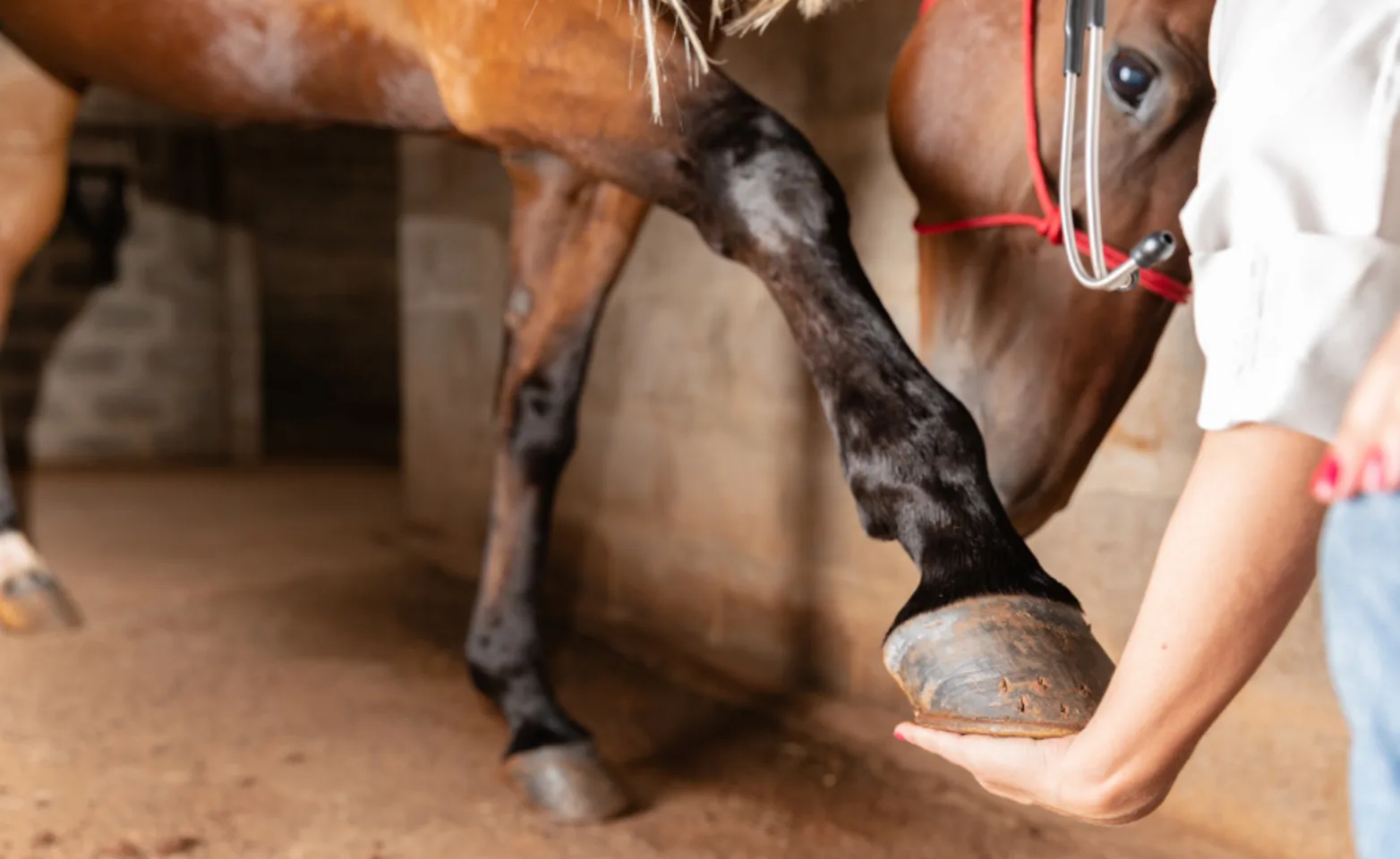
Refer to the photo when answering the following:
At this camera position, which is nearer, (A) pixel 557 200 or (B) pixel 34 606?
(A) pixel 557 200

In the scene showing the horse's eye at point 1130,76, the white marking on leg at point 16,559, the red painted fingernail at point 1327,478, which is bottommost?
the white marking on leg at point 16,559

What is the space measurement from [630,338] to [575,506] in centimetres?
41

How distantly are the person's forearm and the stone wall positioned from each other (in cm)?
90

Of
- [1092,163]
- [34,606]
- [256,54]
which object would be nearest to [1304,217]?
[1092,163]

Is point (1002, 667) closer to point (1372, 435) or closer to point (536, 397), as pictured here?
point (1372, 435)

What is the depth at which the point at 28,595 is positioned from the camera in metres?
2.29

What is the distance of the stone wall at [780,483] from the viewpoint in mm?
1539

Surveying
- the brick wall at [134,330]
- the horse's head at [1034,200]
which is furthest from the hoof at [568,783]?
the brick wall at [134,330]

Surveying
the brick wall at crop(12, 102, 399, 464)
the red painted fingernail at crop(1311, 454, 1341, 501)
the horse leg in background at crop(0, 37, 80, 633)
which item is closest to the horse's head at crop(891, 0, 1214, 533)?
the red painted fingernail at crop(1311, 454, 1341, 501)

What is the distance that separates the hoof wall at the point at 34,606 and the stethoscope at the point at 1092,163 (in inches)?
82.8

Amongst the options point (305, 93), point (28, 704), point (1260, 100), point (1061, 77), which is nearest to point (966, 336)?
point (1061, 77)

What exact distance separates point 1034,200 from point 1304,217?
0.46m

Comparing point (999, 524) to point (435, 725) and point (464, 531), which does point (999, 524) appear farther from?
point (464, 531)

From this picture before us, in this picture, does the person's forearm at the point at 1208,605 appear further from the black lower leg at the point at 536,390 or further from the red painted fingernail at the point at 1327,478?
the black lower leg at the point at 536,390
